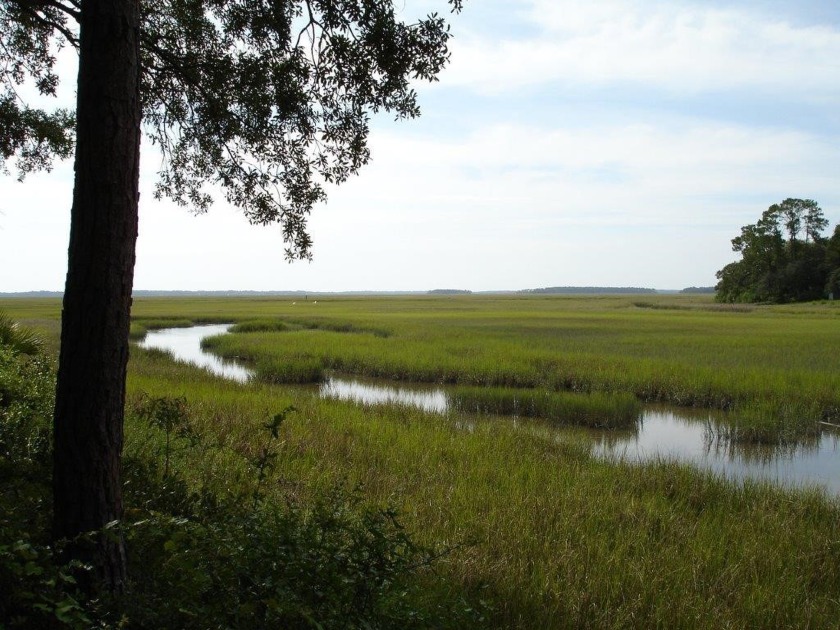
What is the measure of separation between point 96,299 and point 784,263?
87457mm

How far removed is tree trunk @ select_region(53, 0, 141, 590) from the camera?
3131mm

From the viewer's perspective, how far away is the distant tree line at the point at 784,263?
70438 millimetres

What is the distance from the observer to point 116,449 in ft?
10.7

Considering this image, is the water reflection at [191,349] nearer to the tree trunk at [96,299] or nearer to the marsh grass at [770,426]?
the marsh grass at [770,426]

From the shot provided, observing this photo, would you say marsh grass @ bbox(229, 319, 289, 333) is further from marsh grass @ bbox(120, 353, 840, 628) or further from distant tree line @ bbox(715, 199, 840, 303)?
distant tree line @ bbox(715, 199, 840, 303)

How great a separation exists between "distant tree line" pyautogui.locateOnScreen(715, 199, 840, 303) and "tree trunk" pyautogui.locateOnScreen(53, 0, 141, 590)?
76248 millimetres

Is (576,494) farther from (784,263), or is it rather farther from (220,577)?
(784,263)

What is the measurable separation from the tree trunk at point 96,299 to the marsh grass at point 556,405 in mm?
11714

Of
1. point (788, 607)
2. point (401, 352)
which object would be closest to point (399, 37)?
point (788, 607)

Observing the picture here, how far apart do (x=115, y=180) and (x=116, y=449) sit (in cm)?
147

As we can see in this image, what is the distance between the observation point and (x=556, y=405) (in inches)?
566

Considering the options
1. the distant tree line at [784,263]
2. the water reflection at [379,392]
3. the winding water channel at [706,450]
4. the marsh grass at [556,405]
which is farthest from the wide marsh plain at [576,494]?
the distant tree line at [784,263]

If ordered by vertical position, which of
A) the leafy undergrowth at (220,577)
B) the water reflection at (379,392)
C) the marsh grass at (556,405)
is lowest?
the water reflection at (379,392)

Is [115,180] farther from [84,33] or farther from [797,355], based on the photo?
[797,355]
